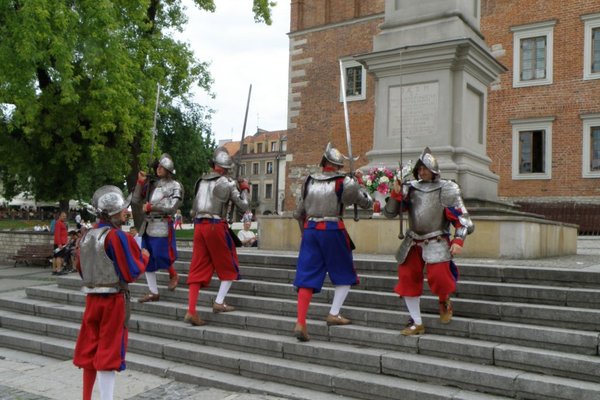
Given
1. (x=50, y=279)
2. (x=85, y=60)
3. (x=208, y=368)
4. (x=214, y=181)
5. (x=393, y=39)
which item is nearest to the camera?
(x=208, y=368)

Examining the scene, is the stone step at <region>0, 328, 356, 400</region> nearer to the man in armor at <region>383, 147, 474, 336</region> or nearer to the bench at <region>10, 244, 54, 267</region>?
the man in armor at <region>383, 147, 474, 336</region>

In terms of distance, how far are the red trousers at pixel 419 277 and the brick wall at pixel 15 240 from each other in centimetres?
1631

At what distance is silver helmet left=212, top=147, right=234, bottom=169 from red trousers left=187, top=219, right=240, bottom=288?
0.77 metres

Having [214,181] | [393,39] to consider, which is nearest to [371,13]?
[393,39]

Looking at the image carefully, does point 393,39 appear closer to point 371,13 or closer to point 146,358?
point 146,358

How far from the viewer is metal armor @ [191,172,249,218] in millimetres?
7418

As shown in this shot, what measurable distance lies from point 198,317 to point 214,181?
173 cm

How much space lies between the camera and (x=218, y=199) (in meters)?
7.45

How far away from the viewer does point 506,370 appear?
5.09 meters

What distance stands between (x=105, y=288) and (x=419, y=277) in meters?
2.97

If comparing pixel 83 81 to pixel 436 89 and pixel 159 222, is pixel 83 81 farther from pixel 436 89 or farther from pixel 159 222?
pixel 436 89

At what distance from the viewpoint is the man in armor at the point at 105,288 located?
4.88 m

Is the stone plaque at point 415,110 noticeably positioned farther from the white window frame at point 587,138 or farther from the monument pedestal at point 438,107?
the white window frame at point 587,138

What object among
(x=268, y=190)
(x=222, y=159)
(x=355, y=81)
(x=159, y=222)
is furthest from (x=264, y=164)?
(x=222, y=159)
